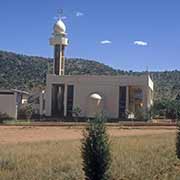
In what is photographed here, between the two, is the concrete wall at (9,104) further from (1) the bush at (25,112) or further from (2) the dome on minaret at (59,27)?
(2) the dome on minaret at (59,27)

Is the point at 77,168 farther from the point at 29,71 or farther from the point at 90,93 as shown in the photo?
the point at 29,71

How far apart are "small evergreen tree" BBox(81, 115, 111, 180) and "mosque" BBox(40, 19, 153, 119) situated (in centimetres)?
8872

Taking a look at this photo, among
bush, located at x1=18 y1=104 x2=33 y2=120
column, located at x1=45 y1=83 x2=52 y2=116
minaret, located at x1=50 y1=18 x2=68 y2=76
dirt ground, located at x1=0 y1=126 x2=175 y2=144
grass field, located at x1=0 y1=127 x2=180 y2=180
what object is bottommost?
grass field, located at x1=0 y1=127 x2=180 y2=180

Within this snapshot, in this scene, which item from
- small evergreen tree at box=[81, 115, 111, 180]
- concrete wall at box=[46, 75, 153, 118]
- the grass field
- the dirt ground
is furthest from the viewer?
concrete wall at box=[46, 75, 153, 118]

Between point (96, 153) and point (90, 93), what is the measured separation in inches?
3700

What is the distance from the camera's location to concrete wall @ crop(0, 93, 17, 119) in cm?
10012

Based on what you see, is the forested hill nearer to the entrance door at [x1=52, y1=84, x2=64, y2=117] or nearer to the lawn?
the entrance door at [x1=52, y1=84, x2=64, y2=117]

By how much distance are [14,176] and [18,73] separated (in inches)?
6798

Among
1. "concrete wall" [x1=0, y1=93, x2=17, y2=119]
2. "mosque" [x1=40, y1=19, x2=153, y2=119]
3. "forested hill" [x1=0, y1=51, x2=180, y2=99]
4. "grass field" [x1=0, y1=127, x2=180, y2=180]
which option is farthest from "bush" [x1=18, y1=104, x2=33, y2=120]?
"grass field" [x1=0, y1=127, x2=180, y2=180]

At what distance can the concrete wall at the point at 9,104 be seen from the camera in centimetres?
10012

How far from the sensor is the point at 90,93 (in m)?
110

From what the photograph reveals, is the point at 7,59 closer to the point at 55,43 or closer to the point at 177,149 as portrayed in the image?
the point at 55,43

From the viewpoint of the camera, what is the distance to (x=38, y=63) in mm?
197250

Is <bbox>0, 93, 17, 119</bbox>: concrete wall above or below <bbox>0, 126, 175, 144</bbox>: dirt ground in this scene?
above
